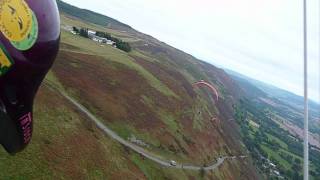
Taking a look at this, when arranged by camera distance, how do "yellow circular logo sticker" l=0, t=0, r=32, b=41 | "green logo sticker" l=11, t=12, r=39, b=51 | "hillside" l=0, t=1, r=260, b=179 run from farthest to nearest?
"hillside" l=0, t=1, r=260, b=179 → "green logo sticker" l=11, t=12, r=39, b=51 → "yellow circular logo sticker" l=0, t=0, r=32, b=41

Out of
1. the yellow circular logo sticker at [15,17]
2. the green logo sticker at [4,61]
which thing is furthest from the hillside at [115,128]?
the yellow circular logo sticker at [15,17]

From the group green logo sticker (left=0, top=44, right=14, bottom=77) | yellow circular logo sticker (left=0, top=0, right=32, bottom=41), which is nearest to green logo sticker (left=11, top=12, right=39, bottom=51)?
yellow circular logo sticker (left=0, top=0, right=32, bottom=41)

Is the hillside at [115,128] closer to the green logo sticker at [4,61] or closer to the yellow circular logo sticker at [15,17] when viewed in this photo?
the green logo sticker at [4,61]

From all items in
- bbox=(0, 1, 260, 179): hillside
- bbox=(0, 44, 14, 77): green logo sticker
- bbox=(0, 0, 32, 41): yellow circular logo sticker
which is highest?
bbox=(0, 0, 32, 41): yellow circular logo sticker

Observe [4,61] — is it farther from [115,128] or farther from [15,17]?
[115,128]

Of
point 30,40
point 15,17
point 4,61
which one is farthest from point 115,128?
point 15,17

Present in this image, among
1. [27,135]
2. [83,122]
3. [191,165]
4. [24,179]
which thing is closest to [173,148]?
[191,165]

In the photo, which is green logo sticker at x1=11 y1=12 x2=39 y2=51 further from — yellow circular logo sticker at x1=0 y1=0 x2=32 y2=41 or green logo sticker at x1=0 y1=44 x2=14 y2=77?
green logo sticker at x1=0 y1=44 x2=14 y2=77
